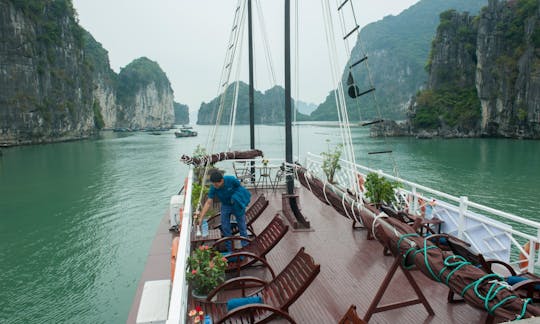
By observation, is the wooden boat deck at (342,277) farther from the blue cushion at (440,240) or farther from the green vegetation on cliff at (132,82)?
the green vegetation on cliff at (132,82)

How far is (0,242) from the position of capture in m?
12.3

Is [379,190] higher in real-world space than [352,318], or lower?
higher

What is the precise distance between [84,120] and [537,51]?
278ft

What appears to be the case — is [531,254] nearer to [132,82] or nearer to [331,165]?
[331,165]

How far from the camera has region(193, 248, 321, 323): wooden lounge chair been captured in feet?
11.0

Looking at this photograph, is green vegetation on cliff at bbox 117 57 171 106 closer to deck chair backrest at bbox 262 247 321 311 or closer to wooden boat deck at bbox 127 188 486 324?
wooden boat deck at bbox 127 188 486 324

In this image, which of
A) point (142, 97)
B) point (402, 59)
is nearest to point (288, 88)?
point (142, 97)

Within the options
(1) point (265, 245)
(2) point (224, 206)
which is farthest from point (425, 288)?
(2) point (224, 206)

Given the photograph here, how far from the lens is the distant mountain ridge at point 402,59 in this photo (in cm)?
14486

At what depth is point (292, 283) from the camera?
3686 millimetres

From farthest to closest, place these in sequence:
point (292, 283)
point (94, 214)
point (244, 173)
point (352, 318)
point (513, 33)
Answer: point (513, 33) < point (94, 214) < point (244, 173) < point (292, 283) < point (352, 318)

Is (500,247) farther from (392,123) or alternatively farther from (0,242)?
(392,123)

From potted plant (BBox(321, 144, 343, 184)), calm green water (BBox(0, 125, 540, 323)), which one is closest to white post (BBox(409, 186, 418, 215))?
potted plant (BBox(321, 144, 343, 184))

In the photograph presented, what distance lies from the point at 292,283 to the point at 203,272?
1.02 metres
